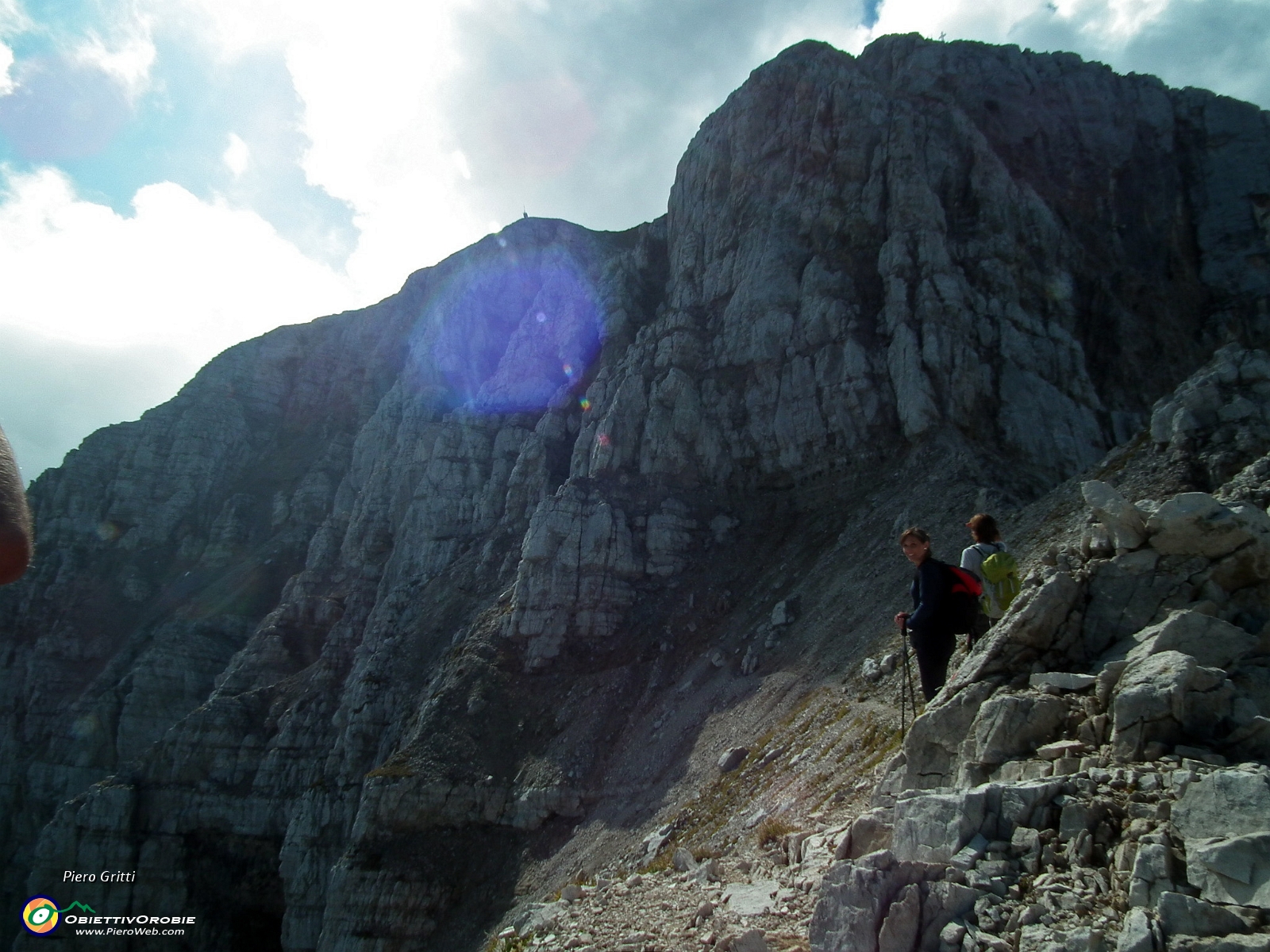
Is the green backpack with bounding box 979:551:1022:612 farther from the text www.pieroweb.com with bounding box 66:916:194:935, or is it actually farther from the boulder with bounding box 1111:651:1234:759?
the text www.pieroweb.com with bounding box 66:916:194:935

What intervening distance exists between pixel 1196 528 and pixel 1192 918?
17.1ft

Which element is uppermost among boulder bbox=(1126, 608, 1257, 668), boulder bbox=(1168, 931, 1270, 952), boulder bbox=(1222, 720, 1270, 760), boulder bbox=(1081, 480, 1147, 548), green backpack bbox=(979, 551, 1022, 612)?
boulder bbox=(1081, 480, 1147, 548)

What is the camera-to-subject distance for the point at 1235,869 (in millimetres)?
5742

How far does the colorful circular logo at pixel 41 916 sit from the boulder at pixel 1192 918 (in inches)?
2242

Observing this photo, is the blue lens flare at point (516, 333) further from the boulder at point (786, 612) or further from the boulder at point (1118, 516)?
the boulder at point (1118, 516)

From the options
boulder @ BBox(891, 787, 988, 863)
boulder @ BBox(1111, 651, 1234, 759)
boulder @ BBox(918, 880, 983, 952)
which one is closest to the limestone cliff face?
boulder @ BBox(891, 787, 988, 863)

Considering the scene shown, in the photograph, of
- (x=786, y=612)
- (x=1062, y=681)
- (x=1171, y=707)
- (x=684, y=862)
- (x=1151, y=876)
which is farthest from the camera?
(x=786, y=612)

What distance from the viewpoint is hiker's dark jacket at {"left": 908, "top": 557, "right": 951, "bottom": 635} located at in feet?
35.1

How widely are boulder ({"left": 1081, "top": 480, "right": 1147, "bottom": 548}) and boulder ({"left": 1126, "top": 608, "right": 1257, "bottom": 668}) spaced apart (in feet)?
4.98

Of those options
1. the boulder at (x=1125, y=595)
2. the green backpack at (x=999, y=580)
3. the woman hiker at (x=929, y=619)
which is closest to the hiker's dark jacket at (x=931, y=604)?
the woman hiker at (x=929, y=619)

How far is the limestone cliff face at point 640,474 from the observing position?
3528 cm

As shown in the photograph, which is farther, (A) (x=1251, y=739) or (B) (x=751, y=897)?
(B) (x=751, y=897)

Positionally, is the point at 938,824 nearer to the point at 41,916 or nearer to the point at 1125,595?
the point at 1125,595

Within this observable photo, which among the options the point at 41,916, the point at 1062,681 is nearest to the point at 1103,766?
the point at 1062,681
